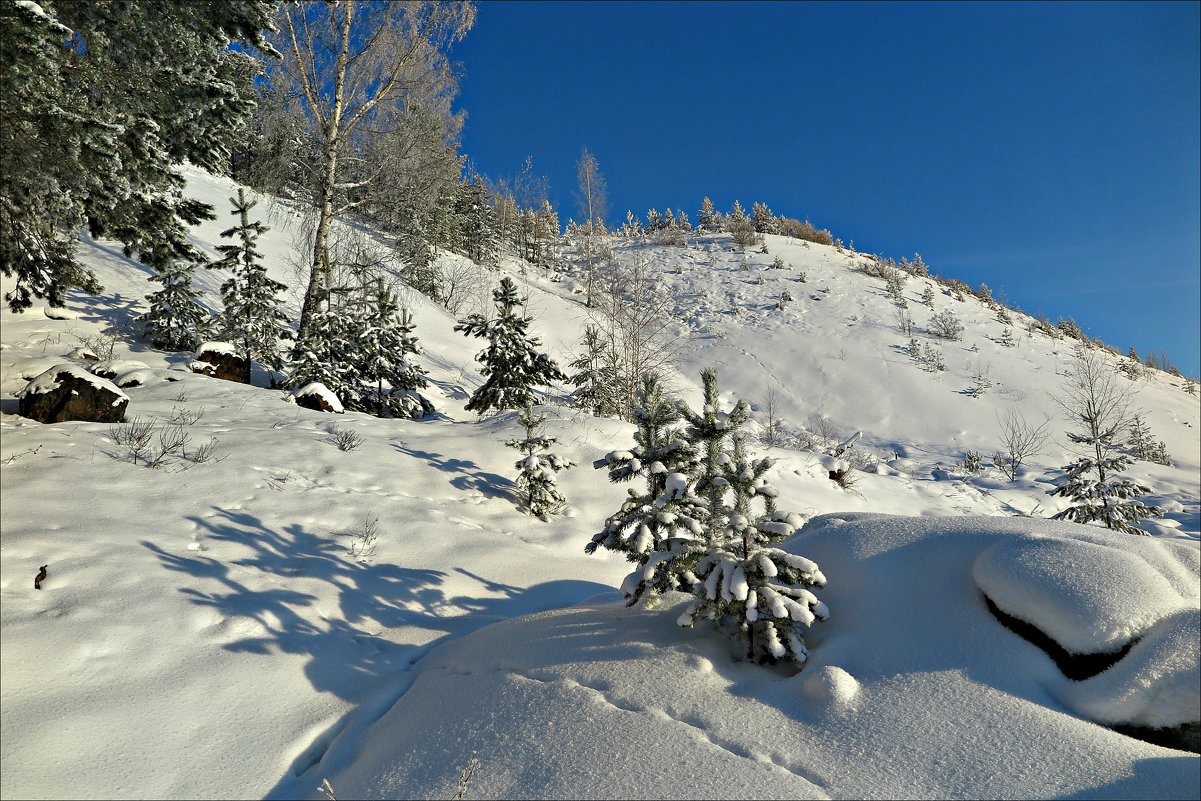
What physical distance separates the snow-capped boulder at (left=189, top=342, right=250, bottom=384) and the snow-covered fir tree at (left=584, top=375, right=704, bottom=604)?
8.44 meters

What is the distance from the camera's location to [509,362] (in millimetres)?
10484

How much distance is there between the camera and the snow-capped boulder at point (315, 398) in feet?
28.5

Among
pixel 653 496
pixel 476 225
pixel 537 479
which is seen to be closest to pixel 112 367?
pixel 537 479

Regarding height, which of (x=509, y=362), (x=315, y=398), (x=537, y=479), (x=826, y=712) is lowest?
(x=826, y=712)

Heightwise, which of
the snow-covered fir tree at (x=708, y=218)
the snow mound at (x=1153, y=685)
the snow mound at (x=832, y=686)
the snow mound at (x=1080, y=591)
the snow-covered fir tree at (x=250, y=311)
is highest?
the snow-covered fir tree at (x=708, y=218)

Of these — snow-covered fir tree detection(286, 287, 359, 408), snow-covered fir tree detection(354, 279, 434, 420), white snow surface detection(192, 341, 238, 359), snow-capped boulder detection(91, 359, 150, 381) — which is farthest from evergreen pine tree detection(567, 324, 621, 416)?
snow-capped boulder detection(91, 359, 150, 381)

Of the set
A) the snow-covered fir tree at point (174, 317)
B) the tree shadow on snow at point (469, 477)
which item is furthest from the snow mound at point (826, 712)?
the snow-covered fir tree at point (174, 317)

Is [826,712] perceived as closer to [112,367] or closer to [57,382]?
[57,382]

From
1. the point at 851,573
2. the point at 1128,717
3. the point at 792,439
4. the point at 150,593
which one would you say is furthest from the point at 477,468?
the point at 792,439

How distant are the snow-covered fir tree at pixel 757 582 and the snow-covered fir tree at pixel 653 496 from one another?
12.1 inches

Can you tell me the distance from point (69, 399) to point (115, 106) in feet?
11.6

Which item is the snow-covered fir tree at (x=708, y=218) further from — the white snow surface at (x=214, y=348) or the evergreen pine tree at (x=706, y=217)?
the white snow surface at (x=214, y=348)

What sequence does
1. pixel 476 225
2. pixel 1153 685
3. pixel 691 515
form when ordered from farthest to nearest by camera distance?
1. pixel 476 225
2. pixel 691 515
3. pixel 1153 685

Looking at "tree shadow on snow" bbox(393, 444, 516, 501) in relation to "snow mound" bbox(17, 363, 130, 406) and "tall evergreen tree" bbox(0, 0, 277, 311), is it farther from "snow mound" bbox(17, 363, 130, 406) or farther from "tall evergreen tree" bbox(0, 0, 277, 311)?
"tall evergreen tree" bbox(0, 0, 277, 311)
